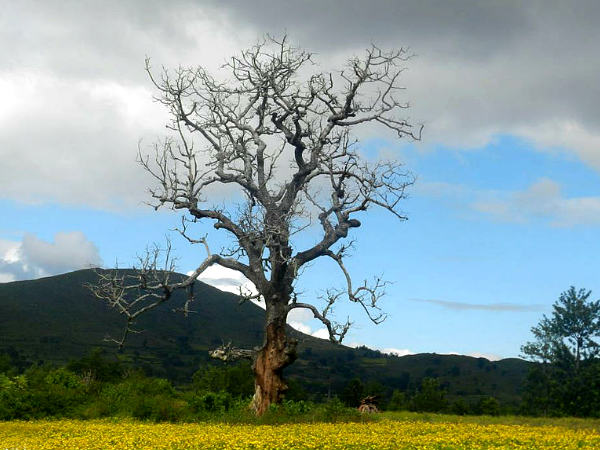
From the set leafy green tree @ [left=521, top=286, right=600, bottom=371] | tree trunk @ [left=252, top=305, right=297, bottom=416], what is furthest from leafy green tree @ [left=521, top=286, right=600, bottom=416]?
tree trunk @ [left=252, top=305, right=297, bottom=416]

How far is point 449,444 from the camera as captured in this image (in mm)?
20281

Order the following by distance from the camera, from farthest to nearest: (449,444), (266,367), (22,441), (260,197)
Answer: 1. (260,197)
2. (266,367)
3. (22,441)
4. (449,444)

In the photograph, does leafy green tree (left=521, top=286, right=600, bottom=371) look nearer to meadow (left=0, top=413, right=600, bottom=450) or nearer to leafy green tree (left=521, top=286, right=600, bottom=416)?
leafy green tree (left=521, top=286, right=600, bottom=416)

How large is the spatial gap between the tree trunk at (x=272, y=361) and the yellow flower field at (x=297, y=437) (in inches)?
187

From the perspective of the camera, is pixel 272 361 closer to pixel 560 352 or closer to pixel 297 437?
pixel 297 437

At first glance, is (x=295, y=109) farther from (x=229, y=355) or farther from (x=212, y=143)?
(x=229, y=355)

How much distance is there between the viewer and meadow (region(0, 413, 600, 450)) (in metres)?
20.3

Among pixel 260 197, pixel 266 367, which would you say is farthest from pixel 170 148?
pixel 266 367

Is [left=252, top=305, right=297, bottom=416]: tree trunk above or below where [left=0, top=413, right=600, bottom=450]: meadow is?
above

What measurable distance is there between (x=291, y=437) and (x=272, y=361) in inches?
505

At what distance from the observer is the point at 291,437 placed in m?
22.1

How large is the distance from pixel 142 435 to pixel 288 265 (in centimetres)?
1323

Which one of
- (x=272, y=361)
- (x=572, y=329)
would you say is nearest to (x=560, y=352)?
(x=572, y=329)

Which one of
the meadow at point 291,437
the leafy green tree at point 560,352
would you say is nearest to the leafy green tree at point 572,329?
the leafy green tree at point 560,352
